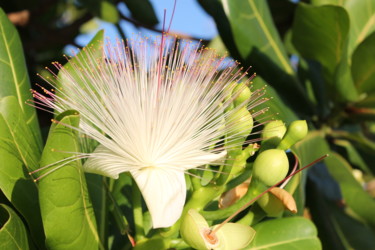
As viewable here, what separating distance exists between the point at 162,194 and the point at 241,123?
0.24m

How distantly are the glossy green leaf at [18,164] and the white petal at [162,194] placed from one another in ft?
0.77

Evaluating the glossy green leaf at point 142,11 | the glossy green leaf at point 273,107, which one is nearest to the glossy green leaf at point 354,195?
the glossy green leaf at point 273,107

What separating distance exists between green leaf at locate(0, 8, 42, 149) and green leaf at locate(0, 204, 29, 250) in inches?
9.5

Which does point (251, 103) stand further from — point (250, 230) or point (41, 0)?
point (41, 0)

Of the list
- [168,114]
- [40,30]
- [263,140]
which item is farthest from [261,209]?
[40,30]

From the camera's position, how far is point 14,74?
1.35 metres

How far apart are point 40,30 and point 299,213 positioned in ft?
6.19

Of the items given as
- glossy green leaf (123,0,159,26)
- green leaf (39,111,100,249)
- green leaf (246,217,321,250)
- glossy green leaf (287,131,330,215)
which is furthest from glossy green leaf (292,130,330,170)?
glossy green leaf (123,0,159,26)

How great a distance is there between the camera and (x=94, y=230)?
1125 millimetres

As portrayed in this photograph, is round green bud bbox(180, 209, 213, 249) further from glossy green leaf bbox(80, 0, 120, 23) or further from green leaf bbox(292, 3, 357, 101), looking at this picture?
glossy green leaf bbox(80, 0, 120, 23)

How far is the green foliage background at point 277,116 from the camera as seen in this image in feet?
3.45

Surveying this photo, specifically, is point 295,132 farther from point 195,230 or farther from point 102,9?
point 102,9

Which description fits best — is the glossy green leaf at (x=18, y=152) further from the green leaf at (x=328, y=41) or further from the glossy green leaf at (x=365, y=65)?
the glossy green leaf at (x=365, y=65)

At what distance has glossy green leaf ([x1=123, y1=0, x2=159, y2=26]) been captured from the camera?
241cm
